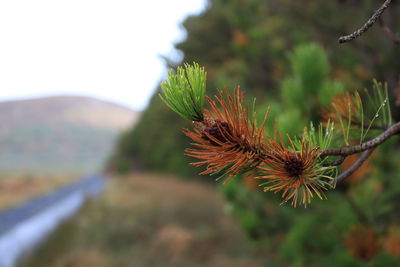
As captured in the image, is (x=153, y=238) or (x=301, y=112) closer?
(x=301, y=112)

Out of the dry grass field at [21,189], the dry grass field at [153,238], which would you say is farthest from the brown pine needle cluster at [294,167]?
the dry grass field at [21,189]

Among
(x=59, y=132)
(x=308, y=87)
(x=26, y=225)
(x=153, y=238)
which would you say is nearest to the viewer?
(x=308, y=87)

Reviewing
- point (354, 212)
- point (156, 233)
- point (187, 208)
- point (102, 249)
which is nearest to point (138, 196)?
point (187, 208)

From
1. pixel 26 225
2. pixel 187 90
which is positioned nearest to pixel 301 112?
pixel 187 90

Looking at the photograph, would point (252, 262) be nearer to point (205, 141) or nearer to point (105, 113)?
point (205, 141)

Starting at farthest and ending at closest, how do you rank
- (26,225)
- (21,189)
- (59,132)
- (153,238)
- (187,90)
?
(59,132)
(21,189)
(26,225)
(153,238)
(187,90)

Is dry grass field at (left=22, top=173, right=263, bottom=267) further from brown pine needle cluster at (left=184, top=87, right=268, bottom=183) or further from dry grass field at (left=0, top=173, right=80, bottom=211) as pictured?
dry grass field at (left=0, top=173, right=80, bottom=211)

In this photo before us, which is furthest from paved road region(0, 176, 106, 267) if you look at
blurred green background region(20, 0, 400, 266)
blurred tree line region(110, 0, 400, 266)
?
blurred tree line region(110, 0, 400, 266)

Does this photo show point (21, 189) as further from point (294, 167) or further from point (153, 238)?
point (294, 167)
